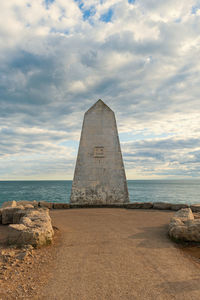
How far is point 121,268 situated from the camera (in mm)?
3285

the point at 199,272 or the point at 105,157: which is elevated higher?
the point at 105,157

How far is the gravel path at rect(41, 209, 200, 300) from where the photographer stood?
2.65m

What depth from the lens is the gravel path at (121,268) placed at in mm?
2646

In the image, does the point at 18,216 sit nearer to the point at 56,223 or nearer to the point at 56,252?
the point at 56,223

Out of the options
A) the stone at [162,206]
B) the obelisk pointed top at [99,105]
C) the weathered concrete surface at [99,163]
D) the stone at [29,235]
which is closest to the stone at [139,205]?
the stone at [162,206]

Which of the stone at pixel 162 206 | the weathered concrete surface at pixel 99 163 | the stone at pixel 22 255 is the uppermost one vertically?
the weathered concrete surface at pixel 99 163

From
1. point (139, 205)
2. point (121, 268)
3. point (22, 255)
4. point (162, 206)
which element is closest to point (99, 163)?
point (139, 205)

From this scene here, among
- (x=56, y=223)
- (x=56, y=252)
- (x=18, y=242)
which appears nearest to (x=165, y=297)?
(x=56, y=252)

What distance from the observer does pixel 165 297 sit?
8.38ft

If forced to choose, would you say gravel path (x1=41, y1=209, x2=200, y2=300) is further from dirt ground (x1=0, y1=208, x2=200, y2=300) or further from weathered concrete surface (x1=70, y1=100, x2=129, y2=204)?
weathered concrete surface (x1=70, y1=100, x2=129, y2=204)

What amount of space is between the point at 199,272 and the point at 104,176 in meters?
7.35

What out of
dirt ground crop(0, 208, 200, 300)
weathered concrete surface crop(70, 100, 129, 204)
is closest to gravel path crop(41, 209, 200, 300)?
dirt ground crop(0, 208, 200, 300)

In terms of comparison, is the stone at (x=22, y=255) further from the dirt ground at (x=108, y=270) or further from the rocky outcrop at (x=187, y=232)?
the rocky outcrop at (x=187, y=232)

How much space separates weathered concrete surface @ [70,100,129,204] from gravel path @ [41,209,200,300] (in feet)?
15.4
